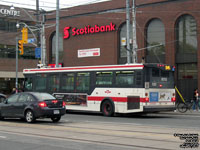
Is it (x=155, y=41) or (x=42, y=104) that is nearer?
(x=42, y=104)

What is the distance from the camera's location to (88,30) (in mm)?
43094

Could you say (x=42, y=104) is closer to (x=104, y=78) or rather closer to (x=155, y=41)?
(x=104, y=78)

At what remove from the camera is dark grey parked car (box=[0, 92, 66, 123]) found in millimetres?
17172

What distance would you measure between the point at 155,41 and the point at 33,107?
74.7 ft

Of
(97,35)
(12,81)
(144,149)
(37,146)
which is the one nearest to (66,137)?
(37,146)

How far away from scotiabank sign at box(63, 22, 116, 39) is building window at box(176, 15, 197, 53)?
7819 millimetres

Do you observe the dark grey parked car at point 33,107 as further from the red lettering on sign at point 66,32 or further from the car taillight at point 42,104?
the red lettering on sign at point 66,32

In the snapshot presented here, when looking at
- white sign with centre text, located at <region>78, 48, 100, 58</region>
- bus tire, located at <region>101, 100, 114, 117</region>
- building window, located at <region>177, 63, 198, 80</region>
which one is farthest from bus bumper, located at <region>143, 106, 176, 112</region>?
white sign with centre text, located at <region>78, 48, 100, 58</region>

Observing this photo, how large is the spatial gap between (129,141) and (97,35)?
3180 centimetres

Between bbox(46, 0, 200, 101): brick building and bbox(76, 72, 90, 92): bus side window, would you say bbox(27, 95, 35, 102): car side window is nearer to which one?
bbox(76, 72, 90, 92): bus side window

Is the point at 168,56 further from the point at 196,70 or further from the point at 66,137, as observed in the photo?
the point at 66,137

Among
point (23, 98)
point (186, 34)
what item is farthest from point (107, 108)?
point (186, 34)

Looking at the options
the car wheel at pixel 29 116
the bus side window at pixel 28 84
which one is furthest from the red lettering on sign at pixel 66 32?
the car wheel at pixel 29 116

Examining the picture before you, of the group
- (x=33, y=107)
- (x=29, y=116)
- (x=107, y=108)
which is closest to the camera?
(x=33, y=107)
